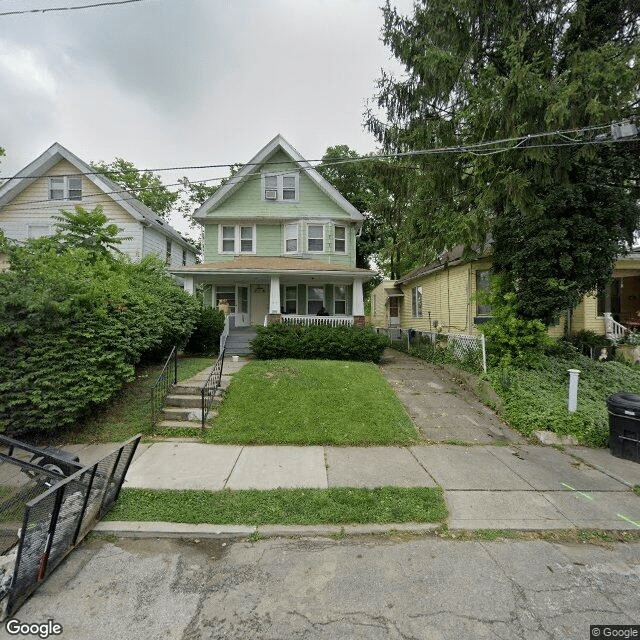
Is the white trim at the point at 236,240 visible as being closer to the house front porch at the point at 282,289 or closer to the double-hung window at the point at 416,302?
the house front porch at the point at 282,289

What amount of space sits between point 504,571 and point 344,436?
3.21m

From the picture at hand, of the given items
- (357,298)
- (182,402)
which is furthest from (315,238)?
(182,402)

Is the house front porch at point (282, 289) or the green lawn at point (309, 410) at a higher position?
the house front porch at point (282, 289)

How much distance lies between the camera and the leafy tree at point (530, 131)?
267 inches

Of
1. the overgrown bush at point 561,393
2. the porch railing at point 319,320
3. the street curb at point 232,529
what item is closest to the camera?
the street curb at point 232,529

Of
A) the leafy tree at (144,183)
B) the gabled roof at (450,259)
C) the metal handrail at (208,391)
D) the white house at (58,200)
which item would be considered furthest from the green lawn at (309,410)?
the leafy tree at (144,183)

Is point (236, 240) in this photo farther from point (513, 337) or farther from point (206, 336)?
point (513, 337)

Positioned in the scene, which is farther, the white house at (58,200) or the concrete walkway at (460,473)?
the white house at (58,200)

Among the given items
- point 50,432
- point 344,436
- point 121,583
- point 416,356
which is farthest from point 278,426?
point 416,356

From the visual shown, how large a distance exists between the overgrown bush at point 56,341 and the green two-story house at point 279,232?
9102 millimetres

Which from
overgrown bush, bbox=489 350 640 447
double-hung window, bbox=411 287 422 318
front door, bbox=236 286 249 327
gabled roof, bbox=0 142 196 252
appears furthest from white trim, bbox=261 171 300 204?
overgrown bush, bbox=489 350 640 447

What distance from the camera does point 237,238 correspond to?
53.1 ft

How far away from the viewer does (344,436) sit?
590cm

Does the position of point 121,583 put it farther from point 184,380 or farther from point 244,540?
point 184,380
